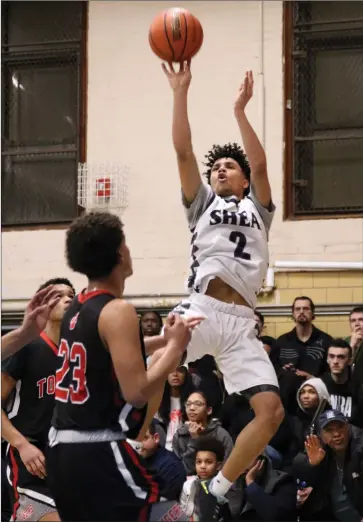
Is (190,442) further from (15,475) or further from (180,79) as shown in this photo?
(180,79)

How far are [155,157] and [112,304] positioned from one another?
26.6 ft

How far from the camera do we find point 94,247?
4.83 m

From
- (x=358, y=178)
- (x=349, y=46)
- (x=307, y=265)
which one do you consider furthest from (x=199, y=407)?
(x=349, y=46)

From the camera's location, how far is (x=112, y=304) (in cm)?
469

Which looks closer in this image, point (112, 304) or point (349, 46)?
point (112, 304)

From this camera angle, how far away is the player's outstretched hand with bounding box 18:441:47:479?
6086mm

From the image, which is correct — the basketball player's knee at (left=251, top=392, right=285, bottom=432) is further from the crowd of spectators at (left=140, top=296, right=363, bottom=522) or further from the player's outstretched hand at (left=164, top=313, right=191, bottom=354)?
the player's outstretched hand at (left=164, top=313, right=191, bottom=354)

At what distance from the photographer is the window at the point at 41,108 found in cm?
1314

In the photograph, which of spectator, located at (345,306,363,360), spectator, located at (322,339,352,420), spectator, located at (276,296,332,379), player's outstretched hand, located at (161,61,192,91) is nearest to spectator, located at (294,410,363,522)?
spectator, located at (322,339,352,420)

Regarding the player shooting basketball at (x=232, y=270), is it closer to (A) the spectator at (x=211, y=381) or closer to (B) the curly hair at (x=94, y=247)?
(B) the curly hair at (x=94, y=247)

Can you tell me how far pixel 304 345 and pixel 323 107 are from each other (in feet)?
9.84

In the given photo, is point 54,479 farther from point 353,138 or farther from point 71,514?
point 353,138

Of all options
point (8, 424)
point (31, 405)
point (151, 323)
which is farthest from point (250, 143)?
point (151, 323)

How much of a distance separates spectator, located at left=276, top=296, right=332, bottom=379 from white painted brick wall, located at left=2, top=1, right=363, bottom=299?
1.27 metres
